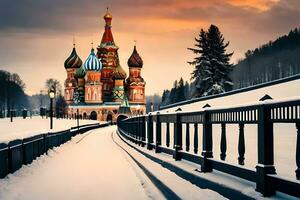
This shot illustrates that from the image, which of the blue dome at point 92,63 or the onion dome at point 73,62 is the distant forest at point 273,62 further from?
the onion dome at point 73,62

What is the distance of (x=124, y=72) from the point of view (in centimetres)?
15938

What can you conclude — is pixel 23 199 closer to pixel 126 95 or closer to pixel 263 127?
pixel 263 127

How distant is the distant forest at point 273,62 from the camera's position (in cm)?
14038

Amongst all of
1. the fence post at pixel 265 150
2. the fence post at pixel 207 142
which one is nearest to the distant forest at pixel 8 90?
the fence post at pixel 207 142

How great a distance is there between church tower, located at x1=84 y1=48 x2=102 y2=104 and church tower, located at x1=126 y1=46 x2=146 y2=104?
1288 cm

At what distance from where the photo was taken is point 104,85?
517 ft

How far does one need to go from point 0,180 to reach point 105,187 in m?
2.44

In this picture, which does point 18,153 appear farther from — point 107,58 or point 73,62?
point 73,62

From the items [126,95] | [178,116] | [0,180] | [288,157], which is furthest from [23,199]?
[126,95]

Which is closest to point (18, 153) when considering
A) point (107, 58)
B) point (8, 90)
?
point (8, 90)

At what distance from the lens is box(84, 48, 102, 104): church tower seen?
149 metres

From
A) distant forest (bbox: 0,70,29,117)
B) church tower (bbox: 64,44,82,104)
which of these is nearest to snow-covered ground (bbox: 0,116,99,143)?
distant forest (bbox: 0,70,29,117)

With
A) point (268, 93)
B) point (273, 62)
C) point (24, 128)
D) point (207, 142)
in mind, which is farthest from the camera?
point (273, 62)

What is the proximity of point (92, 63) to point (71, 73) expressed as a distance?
1617 cm
